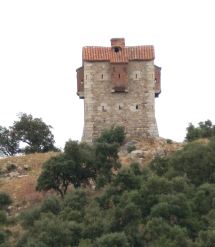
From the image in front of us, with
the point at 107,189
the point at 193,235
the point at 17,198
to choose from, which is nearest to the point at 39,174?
the point at 17,198

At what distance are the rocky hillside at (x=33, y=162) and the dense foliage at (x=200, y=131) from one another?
96.6 inches

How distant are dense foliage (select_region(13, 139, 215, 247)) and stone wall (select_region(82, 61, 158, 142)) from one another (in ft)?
31.8

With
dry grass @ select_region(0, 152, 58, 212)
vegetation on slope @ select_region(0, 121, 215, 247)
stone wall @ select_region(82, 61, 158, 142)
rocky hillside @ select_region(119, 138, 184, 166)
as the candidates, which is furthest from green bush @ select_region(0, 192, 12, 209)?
stone wall @ select_region(82, 61, 158, 142)

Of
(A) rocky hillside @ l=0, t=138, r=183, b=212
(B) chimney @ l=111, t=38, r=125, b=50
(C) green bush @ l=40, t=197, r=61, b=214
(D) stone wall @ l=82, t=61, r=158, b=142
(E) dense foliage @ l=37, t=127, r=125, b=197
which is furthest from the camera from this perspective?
(B) chimney @ l=111, t=38, r=125, b=50

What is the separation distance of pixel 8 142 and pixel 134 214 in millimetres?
23450

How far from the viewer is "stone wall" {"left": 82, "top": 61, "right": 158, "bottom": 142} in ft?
320

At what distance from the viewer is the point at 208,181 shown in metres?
88.1

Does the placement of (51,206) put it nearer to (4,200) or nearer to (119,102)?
(4,200)

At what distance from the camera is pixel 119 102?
97.8m

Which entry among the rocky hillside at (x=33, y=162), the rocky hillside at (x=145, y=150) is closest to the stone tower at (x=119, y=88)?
the rocky hillside at (x=145, y=150)

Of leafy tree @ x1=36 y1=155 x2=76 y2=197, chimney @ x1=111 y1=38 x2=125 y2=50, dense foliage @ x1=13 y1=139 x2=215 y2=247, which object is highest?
chimney @ x1=111 y1=38 x2=125 y2=50

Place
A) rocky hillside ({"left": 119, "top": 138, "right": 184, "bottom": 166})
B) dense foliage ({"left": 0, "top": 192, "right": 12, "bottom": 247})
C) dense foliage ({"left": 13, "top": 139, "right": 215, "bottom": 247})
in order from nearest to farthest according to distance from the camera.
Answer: dense foliage ({"left": 13, "top": 139, "right": 215, "bottom": 247}) < dense foliage ({"left": 0, "top": 192, "right": 12, "bottom": 247}) < rocky hillside ({"left": 119, "top": 138, "right": 184, "bottom": 166})

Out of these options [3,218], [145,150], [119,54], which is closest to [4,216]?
[3,218]

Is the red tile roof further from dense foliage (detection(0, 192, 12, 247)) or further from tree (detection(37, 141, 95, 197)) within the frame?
dense foliage (detection(0, 192, 12, 247))
